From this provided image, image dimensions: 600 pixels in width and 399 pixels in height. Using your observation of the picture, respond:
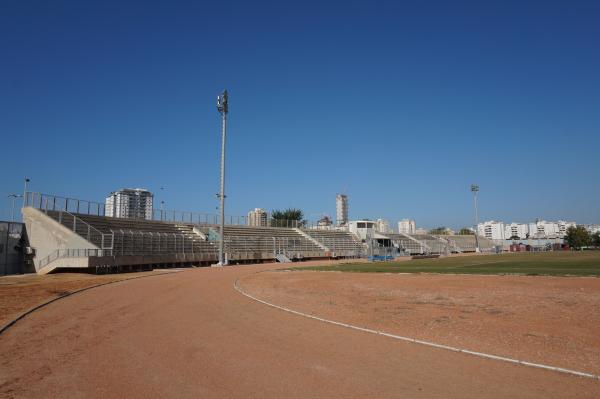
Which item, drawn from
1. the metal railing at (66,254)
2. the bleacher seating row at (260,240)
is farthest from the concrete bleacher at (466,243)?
the metal railing at (66,254)

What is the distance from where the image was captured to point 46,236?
31.8m

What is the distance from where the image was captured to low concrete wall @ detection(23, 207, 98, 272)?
31109 millimetres

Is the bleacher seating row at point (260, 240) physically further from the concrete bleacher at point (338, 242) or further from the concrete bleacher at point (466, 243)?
the concrete bleacher at point (466, 243)

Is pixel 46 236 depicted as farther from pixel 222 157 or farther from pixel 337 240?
pixel 337 240

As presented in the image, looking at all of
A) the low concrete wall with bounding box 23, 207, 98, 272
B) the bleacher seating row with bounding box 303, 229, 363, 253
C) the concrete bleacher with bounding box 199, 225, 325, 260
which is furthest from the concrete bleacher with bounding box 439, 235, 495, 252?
the low concrete wall with bounding box 23, 207, 98, 272

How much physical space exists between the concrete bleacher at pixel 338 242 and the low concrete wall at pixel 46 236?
37.9 meters

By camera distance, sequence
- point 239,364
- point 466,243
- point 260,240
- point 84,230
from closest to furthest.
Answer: point 239,364, point 84,230, point 260,240, point 466,243

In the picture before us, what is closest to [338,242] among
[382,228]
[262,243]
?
[262,243]

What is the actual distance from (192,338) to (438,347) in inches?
197

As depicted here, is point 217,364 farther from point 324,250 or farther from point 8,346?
point 324,250

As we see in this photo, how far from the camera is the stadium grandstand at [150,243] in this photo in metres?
31.1

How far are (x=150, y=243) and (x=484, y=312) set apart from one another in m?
33.2

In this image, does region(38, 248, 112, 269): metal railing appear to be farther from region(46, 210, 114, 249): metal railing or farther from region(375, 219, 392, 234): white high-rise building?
region(375, 219, 392, 234): white high-rise building

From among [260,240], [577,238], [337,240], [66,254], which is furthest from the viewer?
[577,238]
